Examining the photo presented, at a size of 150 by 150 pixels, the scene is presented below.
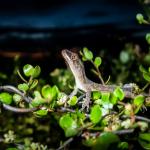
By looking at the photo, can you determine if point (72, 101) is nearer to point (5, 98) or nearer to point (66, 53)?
point (5, 98)

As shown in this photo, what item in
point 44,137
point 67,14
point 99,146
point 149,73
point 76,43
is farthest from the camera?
point 67,14

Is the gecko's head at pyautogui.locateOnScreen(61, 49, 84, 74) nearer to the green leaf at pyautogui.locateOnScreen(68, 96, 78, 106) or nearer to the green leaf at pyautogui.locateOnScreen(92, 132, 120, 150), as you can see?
the green leaf at pyautogui.locateOnScreen(68, 96, 78, 106)

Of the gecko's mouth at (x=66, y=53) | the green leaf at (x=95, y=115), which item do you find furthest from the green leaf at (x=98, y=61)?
the gecko's mouth at (x=66, y=53)

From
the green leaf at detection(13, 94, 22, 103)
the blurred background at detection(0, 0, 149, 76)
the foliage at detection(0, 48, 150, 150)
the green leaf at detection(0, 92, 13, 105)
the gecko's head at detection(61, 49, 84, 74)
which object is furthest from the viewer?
the blurred background at detection(0, 0, 149, 76)

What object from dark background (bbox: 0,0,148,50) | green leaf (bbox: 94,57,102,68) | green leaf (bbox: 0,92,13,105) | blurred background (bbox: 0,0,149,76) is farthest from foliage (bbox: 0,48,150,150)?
dark background (bbox: 0,0,148,50)

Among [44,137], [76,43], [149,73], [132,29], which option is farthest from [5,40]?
[149,73]

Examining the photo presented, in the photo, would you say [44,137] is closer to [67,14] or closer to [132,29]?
[132,29]

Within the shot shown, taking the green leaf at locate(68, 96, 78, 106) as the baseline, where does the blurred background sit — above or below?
above
